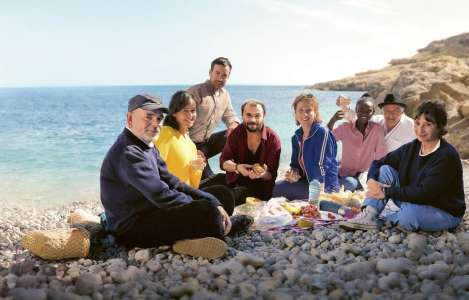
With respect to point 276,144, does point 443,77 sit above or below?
above

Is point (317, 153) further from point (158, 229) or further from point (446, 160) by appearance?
point (158, 229)

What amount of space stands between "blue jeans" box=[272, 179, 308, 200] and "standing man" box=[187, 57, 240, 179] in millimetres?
1117

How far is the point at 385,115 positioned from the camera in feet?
23.9

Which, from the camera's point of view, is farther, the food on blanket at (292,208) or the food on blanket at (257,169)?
the food on blanket at (257,169)

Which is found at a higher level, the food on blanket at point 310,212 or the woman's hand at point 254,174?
the woman's hand at point 254,174

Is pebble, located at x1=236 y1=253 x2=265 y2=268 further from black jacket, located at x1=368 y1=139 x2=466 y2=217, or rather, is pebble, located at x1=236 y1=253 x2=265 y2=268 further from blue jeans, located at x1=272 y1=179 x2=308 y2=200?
blue jeans, located at x1=272 y1=179 x2=308 y2=200

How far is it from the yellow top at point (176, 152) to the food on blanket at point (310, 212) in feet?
4.46

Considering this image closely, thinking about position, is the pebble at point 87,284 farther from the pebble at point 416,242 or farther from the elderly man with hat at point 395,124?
the elderly man with hat at point 395,124

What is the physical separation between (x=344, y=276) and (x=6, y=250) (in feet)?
10.8

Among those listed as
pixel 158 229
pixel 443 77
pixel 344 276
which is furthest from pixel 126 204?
pixel 443 77

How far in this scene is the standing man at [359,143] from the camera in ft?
23.7

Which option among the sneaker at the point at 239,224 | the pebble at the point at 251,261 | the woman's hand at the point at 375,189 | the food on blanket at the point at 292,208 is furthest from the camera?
the food on blanket at the point at 292,208

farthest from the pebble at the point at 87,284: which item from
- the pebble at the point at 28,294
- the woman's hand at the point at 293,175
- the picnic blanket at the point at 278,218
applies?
the woman's hand at the point at 293,175

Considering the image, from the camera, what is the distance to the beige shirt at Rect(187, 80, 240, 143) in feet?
24.9
